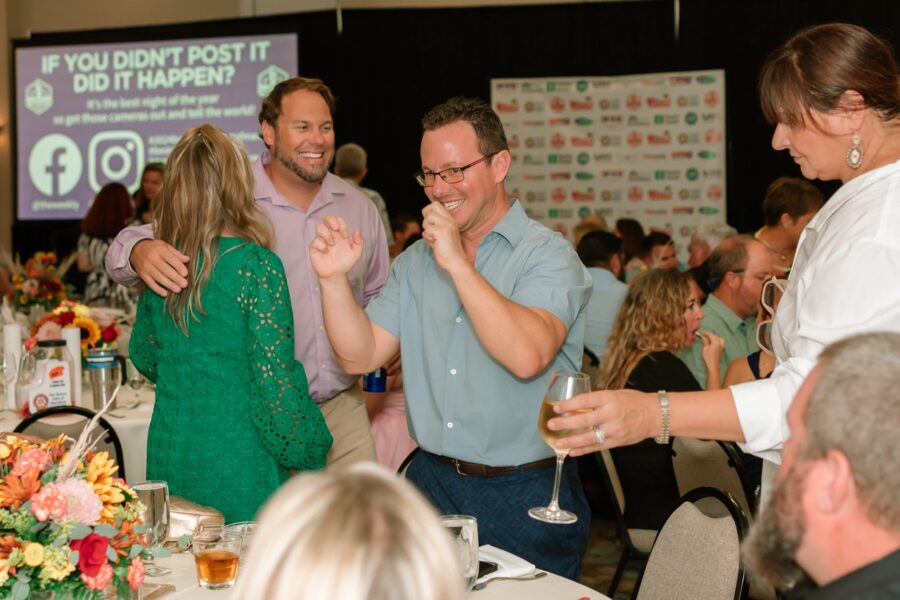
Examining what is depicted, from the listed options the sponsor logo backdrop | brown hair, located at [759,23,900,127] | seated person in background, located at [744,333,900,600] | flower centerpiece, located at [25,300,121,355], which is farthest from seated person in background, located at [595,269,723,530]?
the sponsor logo backdrop

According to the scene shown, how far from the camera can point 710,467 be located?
12.4 ft

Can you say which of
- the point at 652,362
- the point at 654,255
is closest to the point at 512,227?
the point at 652,362

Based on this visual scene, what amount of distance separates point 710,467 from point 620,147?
6614 millimetres

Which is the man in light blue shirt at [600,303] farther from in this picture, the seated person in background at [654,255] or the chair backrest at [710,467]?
the chair backrest at [710,467]

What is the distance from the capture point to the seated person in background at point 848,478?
Answer: 1224mm

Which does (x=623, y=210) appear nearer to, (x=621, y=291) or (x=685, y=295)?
(x=621, y=291)

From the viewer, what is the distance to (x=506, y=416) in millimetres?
2715

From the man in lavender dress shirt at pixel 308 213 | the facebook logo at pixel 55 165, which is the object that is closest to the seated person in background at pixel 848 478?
the man in lavender dress shirt at pixel 308 213

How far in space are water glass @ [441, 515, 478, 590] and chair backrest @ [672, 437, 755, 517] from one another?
182 cm

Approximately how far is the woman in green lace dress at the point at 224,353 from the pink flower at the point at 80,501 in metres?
1.08

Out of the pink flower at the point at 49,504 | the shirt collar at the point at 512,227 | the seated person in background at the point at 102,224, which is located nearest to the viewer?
the pink flower at the point at 49,504

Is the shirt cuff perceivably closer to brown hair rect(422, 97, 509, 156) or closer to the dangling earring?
the dangling earring

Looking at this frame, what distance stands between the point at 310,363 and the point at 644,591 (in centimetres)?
155

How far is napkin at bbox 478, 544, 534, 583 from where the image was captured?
2.23 m
